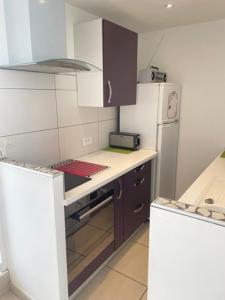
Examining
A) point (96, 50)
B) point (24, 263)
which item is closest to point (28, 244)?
point (24, 263)

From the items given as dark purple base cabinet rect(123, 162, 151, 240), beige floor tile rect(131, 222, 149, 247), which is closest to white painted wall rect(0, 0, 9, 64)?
dark purple base cabinet rect(123, 162, 151, 240)

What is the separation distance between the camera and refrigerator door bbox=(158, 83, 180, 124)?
7.64 ft

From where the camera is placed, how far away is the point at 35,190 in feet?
4.38

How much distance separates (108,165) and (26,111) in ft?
2.56

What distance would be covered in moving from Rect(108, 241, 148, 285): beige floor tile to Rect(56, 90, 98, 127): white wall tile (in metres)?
1.27

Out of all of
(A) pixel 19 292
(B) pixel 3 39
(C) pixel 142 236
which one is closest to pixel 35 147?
(B) pixel 3 39

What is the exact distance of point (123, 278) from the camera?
6.04 ft

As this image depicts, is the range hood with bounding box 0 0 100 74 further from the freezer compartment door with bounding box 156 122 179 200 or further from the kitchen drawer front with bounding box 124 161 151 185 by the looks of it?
the freezer compartment door with bounding box 156 122 179 200

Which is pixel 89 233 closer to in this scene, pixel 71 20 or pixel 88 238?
pixel 88 238

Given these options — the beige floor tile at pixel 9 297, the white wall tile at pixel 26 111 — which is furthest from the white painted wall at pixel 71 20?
the beige floor tile at pixel 9 297

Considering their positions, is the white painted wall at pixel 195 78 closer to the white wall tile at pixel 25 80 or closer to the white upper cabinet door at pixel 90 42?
the white upper cabinet door at pixel 90 42

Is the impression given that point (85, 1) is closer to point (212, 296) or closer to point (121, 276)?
point (212, 296)

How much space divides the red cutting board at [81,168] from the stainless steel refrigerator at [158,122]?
785mm

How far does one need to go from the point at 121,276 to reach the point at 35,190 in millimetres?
1077
